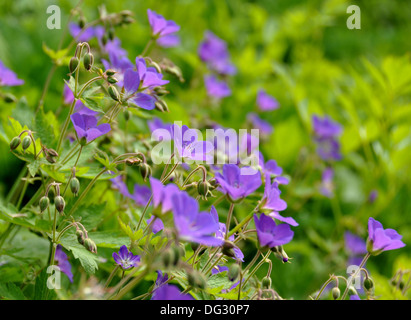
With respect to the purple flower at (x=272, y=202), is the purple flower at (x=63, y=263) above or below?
below

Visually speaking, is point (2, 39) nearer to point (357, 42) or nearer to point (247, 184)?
point (247, 184)

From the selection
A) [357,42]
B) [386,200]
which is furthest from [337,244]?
[357,42]

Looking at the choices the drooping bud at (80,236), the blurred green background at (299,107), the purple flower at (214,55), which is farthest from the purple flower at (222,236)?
the purple flower at (214,55)

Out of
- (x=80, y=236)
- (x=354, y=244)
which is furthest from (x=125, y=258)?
(x=354, y=244)

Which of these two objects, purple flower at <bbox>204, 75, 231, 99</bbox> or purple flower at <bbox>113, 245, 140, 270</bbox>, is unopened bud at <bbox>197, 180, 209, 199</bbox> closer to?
purple flower at <bbox>113, 245, 140, 270</bbox>

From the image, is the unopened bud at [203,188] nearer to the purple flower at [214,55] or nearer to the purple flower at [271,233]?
the purple flower at [271,233]

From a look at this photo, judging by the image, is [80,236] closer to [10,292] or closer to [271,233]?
[10,292]
